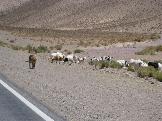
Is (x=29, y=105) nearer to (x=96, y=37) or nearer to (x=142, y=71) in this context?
(x=142, y=71)

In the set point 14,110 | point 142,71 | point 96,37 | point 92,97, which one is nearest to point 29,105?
point 14,110

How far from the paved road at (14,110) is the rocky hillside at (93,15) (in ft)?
258

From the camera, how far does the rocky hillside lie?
99825 mm

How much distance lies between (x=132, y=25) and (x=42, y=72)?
8058 cm

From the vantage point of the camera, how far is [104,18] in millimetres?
111125

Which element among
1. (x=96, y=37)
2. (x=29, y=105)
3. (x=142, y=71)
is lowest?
Result: (x=96, y=37)

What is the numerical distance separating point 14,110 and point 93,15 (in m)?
104

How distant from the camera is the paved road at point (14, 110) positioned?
30.4 feet

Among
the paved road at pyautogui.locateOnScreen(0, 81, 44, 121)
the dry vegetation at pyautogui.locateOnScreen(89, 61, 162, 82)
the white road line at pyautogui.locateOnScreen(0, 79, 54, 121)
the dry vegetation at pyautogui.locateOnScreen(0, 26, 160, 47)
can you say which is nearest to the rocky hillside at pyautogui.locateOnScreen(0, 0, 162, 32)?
the dry vegetation at pyautogui.locateOnScreen(0, 26, 160, 47)

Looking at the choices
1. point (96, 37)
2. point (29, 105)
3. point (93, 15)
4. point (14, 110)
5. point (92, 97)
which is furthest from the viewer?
point (93, 15)

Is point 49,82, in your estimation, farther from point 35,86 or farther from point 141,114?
point 141,114

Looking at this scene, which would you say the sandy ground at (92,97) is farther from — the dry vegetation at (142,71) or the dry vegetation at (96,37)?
the dry vegetation at (96,37)

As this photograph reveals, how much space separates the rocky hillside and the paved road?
78.6 m

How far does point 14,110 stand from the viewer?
33.6ft
